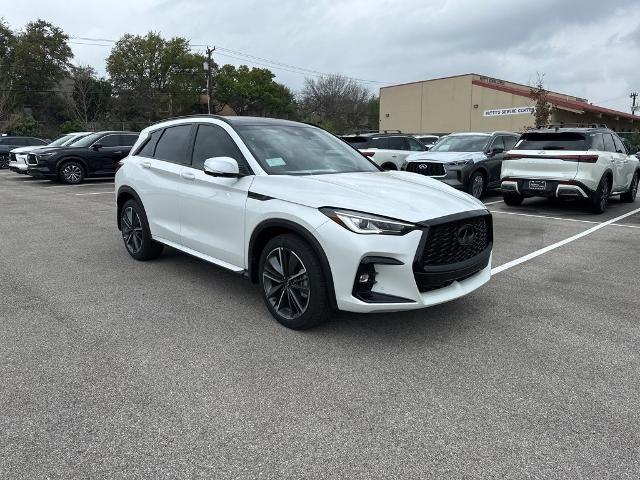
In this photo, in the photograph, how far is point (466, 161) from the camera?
1130cm

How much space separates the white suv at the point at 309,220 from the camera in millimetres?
3508

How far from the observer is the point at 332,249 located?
3.55 meters

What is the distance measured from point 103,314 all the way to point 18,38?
192ft

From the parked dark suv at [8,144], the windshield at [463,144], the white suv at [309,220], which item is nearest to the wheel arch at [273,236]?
the white suv at [309,220]

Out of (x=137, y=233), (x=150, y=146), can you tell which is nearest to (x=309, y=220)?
(x=150, y=146)

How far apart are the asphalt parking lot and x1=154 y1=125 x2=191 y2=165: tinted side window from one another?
49.9 inches

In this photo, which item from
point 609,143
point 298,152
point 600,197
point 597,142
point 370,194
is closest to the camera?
point 370,194

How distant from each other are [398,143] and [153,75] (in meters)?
52.5

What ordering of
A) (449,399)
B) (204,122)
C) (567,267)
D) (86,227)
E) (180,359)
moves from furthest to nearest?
(86,227)
(567,267)
(204,122)
(180,359)
(449,399)

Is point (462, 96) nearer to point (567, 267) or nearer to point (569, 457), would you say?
point (567, 267)

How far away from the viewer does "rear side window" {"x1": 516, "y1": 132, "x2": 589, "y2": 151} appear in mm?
9914

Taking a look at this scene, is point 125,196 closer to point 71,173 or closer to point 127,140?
point 71,173

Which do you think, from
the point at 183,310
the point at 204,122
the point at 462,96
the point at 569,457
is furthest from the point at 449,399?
the point at 462,96

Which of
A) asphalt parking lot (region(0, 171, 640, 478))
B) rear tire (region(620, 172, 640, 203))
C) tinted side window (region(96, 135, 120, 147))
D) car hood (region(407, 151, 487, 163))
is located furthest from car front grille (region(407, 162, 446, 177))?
tinted side window (region(96, 135, 120, 147))
